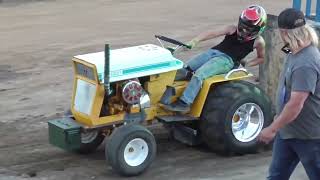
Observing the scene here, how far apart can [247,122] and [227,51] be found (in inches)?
31.9

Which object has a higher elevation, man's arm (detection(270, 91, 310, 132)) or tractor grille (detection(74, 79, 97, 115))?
man's arm (detection(270, 91, 310, 132))

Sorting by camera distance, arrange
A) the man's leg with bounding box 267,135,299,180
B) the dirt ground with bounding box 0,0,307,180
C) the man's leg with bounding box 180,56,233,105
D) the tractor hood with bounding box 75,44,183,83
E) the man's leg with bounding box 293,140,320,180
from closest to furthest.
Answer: the man's leg with bounding box 293,140,320,180 < the man's leg with bounding box 267,135,299,180 < the tractor hood with bounding box 75,44,183,83 < the dirt ground with bounding box 0,0,307,180 < the man's leg with bounding box 180,56,233,105

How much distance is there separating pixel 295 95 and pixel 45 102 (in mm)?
5887

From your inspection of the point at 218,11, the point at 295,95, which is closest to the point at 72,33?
the point at 218,11

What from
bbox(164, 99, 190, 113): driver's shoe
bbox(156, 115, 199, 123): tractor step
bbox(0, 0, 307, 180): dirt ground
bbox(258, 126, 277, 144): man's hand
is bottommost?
bbox(0, 0, 307, 180): dirt ground

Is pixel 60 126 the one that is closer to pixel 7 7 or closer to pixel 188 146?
pixel 188 146

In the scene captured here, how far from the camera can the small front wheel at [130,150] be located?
23.0 feet

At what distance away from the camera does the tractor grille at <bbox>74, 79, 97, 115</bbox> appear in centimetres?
733

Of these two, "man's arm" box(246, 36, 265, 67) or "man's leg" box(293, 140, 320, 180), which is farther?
"man's arm" box(246, 36, 265, 67)

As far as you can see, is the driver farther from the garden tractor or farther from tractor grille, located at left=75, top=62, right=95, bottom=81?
tractor grille, located at left=75, top=62, right=95, bottom=81

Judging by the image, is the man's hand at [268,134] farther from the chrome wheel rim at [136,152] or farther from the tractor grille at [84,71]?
the tractor grille at [84,71]

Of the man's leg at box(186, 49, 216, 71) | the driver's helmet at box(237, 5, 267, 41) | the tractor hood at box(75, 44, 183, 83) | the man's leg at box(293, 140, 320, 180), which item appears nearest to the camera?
the man's leg at box(293, 140, 320, 180)

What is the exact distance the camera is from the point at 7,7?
67.0 ft

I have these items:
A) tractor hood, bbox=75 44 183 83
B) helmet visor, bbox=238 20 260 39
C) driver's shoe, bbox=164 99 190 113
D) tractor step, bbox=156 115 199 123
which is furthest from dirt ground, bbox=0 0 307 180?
helmet visor, bbox=238 20 260 39
